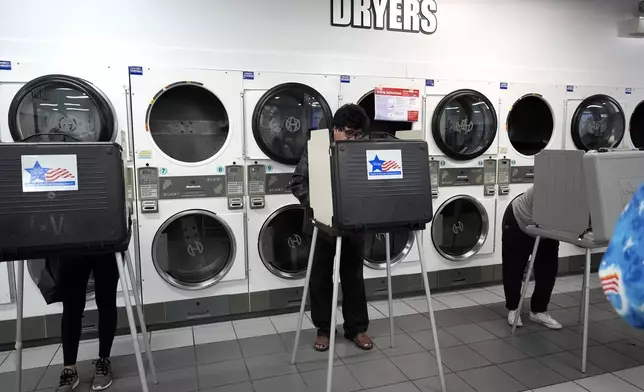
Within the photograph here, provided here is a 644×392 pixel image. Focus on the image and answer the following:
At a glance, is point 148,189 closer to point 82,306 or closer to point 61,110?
point 61,110

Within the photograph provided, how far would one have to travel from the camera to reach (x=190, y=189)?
11.0 feet

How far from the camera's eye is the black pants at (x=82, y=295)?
2.44 m

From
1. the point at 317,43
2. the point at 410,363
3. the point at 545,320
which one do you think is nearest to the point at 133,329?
the point at 410,363

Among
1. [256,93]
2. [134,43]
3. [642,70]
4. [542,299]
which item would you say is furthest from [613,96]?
[134,43]

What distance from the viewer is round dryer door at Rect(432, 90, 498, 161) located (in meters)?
4.02

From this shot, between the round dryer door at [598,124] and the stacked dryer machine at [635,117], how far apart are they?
0.15 m

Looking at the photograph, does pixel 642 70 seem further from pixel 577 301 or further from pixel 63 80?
pixel 63 80

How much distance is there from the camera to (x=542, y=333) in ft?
10.9

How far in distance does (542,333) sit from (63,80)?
3.88 metres

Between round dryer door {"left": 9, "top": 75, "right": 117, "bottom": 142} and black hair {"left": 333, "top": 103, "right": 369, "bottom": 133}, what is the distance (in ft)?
5.31

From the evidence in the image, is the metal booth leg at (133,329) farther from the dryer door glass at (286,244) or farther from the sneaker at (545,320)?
the sneaker at (545,320)

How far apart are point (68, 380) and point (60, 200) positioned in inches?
49.0

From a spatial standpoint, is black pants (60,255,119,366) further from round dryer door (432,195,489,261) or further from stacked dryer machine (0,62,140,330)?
round dryer door (432,195,489,261)

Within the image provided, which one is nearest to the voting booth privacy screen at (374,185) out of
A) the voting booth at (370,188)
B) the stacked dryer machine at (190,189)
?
the voting booth at (370,188)
